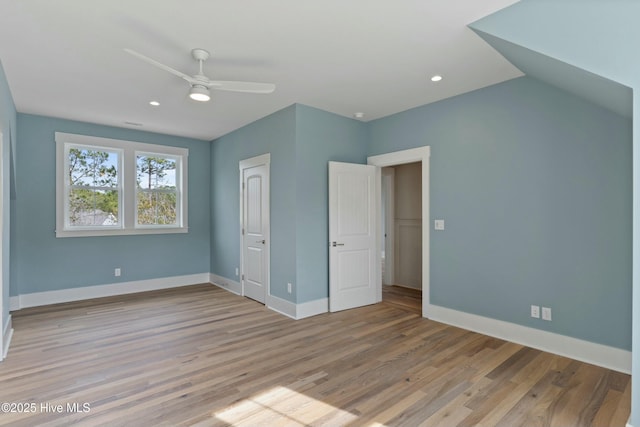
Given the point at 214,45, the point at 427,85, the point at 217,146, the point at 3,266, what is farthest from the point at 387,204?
the point at 3,266

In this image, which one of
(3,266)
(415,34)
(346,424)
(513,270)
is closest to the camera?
(346,424)

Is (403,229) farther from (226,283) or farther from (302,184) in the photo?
(226,283)

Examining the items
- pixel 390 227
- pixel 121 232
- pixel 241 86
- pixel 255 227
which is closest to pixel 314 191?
pixel 255 227

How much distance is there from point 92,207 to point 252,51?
4.01 metres

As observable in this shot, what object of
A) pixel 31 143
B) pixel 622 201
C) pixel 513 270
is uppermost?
pixel 31 143

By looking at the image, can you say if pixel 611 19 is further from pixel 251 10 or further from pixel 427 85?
pixel 251 10

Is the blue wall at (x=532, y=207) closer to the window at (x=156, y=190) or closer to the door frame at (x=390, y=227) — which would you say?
the door frame at (x=390, y=227)

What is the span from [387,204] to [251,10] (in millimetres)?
4366

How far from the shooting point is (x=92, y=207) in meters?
5.19

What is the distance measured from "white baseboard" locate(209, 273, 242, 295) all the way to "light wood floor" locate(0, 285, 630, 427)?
1318 millimetres

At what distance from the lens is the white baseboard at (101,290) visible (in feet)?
15.3

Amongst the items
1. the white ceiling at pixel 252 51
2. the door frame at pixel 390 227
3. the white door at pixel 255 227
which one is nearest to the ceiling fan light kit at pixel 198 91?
the white ceiling at pixel 252 51

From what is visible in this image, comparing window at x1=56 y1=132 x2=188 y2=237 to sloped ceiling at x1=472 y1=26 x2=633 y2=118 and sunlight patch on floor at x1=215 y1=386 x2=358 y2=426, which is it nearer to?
sunlight patch on floor at x1=215 y1=386 x2=358 y2=426

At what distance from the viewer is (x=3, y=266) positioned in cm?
319
